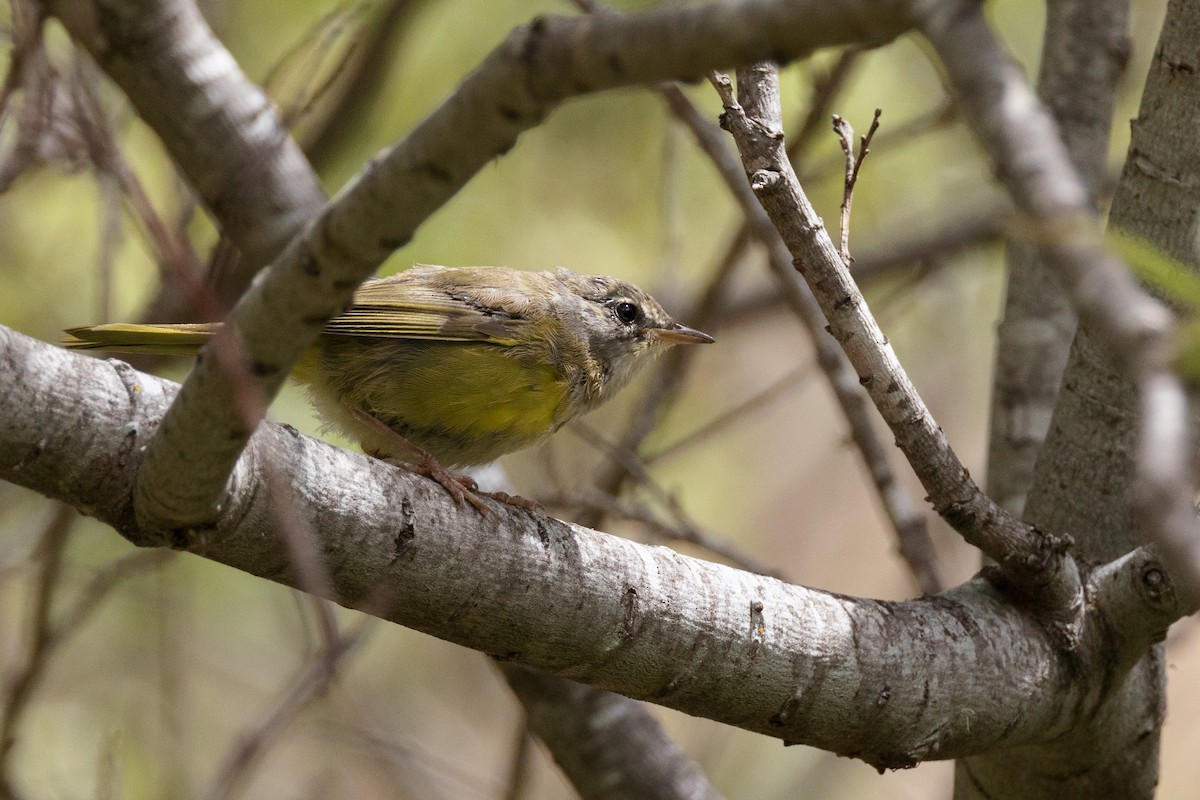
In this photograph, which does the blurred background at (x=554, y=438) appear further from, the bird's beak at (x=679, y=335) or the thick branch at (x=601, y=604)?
the thick branch at (x=601, y=604)

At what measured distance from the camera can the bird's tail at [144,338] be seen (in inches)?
134

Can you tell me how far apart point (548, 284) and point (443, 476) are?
1582 millimetres

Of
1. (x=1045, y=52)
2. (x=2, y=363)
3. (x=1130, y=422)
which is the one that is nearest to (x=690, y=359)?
(x=1045, y=52)

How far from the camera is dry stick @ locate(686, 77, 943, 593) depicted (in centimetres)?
424

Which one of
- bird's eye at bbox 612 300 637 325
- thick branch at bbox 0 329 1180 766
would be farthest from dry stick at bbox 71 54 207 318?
bird's eye at bbox 612 300 637 325

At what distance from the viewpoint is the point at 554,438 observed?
6555 millimetres

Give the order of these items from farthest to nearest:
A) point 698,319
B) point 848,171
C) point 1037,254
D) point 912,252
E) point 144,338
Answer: point 912,252
point 698,319
point 1037,254
point 144,338
point 848,171

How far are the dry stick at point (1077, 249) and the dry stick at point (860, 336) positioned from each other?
5.18 feet

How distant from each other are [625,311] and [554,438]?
1.86 metres

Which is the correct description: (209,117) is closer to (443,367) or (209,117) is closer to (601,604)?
(443,367)

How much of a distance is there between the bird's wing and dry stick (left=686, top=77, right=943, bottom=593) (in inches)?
37.5

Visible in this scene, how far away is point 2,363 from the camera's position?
2.00 metres

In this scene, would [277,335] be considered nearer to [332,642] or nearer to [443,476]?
[332,642]

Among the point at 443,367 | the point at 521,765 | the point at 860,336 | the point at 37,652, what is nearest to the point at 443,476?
the point at 443,367
